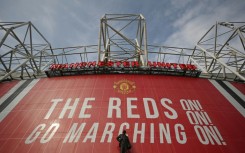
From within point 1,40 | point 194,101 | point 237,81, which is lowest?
point 194,101

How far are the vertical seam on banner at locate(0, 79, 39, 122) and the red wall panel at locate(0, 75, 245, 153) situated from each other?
2.24ft

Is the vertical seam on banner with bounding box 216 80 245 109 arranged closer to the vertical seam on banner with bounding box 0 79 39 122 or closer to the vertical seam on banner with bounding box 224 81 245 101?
the vertical seam on banner with bounding box 224 81 245 101

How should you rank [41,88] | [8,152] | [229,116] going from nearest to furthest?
1. [8,152]
2. [229,116]
3. [41,88]

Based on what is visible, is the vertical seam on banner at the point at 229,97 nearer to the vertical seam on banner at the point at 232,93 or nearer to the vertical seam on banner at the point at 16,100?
the vertical seam on banner at the point at 232,93

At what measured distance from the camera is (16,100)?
2405 centimetres

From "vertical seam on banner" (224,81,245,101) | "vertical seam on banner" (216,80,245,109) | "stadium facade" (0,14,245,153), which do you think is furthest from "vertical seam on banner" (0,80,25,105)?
"vertical seam on banner" (224,81,245,101)

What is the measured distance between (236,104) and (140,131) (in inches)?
500

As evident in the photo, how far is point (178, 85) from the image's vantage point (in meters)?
25.3

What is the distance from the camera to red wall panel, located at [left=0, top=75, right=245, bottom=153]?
1819 centimetres

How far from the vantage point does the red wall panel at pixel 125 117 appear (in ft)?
59.7

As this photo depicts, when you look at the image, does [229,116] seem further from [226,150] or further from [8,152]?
[8,152]

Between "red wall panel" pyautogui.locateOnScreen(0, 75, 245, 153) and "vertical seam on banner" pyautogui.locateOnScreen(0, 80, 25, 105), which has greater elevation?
"vertical seam on banner" pyautogui.locateOnScreen(0, 80, 25, 105)

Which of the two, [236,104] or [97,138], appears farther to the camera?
[236,104]

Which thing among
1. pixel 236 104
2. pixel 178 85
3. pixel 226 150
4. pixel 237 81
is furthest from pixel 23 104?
pixel 237 81
